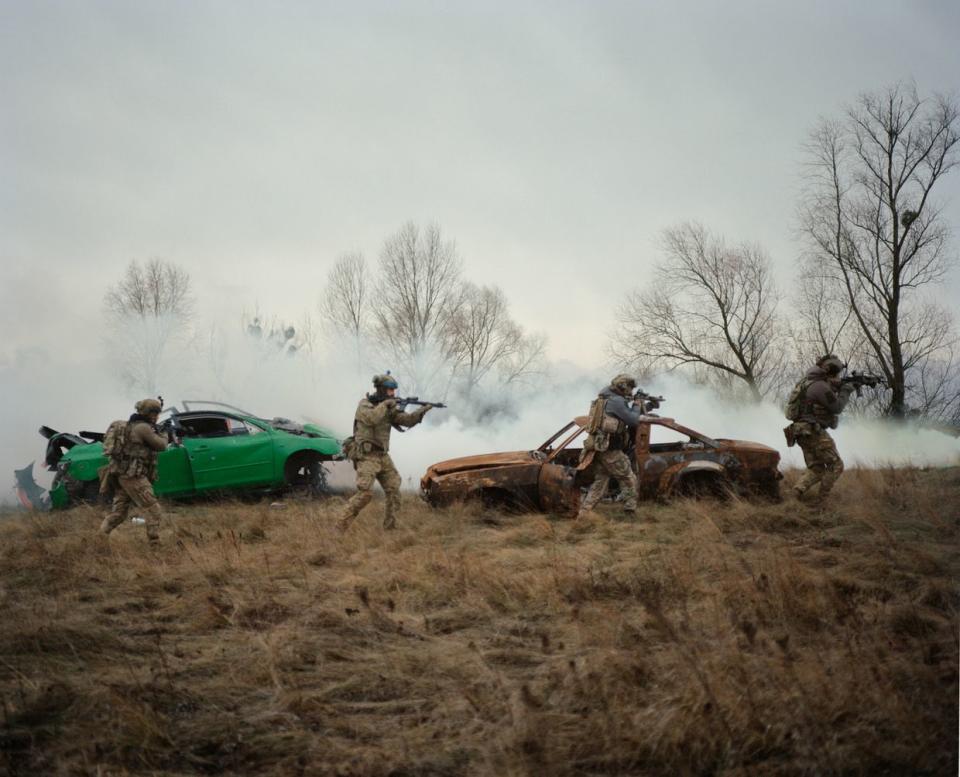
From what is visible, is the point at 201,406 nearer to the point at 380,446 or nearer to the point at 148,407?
the point at 148,407

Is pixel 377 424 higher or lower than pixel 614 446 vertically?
higher

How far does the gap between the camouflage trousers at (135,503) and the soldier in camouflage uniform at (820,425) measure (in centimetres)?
724

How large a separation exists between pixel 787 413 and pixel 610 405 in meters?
2.24

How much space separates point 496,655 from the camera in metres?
4.12

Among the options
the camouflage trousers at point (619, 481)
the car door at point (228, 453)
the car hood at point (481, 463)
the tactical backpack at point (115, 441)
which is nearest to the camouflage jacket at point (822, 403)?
the camouflage trousers at point (619, 481)

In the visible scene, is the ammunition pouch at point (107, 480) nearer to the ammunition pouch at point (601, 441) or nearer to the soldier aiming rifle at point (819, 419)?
the ammunition pouch at point (601, 441)

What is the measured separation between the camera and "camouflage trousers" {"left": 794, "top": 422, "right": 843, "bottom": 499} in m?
8.52

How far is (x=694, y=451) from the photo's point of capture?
29.6 ft

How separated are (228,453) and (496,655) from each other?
7.51m

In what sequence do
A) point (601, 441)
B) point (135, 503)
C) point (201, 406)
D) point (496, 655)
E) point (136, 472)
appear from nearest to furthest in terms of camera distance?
point (496, 655) < point (136, 472) < point (135, 503) < point (601, 441) < point (201, 406)

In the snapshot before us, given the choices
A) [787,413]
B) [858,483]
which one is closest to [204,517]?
[787,413]

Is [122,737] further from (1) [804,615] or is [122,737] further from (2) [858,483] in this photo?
(2) [858,483]

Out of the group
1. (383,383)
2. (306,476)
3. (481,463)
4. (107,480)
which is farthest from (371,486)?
(306,476)

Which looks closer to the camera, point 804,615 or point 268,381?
point 804,615
